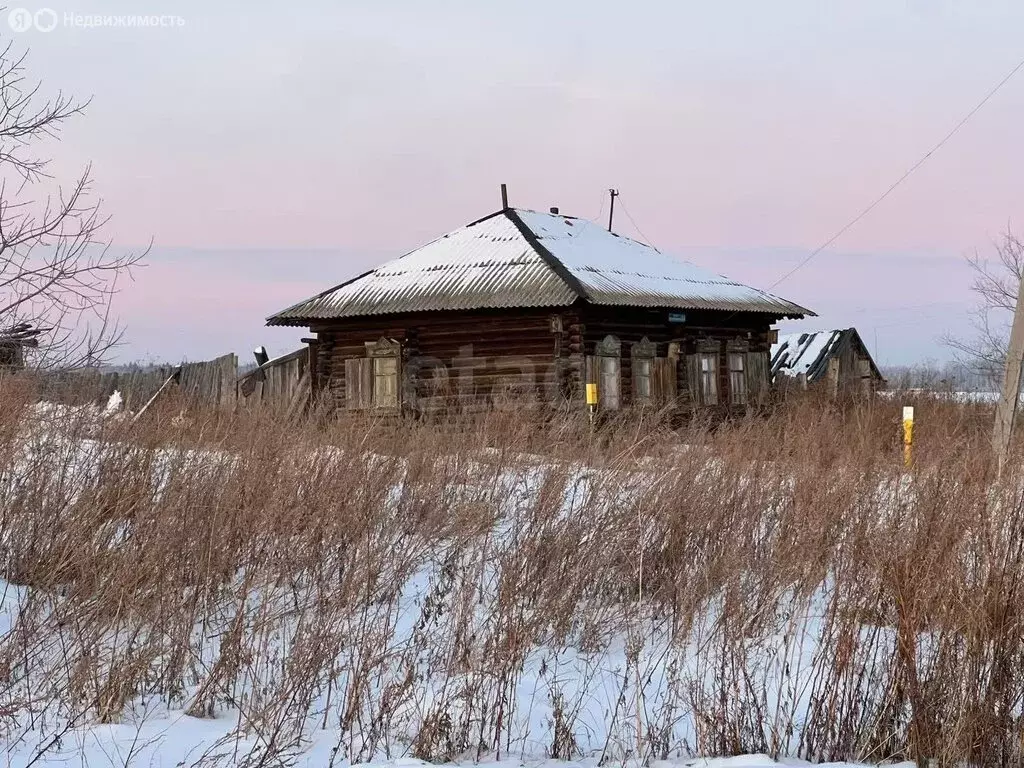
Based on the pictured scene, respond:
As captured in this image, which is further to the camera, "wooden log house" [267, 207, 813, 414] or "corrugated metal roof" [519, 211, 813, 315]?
"corrugated metal roof" [519, 211, 813, 315]

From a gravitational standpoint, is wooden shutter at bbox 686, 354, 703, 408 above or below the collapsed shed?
below

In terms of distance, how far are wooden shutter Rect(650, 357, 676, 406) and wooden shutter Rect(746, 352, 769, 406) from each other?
264 centimetres

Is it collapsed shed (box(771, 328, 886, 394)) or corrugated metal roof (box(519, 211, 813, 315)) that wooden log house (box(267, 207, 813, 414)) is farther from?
collapsed shed (box(771, 328, 886, 394))

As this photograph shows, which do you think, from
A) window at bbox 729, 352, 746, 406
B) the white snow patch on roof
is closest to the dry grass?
window at bbox 729, 352, 746, 406

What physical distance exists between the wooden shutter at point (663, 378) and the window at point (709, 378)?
0.93m

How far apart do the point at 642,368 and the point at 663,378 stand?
508 mm

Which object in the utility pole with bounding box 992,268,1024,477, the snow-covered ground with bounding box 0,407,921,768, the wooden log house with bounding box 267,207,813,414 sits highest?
the wooden log house with bounding box 267,207,813,414

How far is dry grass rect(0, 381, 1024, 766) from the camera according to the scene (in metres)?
3.73

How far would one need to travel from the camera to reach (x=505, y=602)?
4305 mm

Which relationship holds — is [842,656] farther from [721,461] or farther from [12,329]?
[12,329]

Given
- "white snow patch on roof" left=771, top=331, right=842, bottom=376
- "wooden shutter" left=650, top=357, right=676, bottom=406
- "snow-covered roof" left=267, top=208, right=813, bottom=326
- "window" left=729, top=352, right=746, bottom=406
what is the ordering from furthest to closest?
"white snow patch on roof" left=771, top=331, right=842, bottom=376 < "window" left=729, top=352, right=746, bottom=406 < "wooden shutter" left=650, top=357, right=676, bottom=406 < "snow-covered roof" left=267, top=208, right=813, bottom=326

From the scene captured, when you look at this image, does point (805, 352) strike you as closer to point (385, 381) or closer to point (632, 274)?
point (632, 274)

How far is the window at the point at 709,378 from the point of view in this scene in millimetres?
19234

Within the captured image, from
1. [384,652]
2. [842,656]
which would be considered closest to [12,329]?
[384,652]
